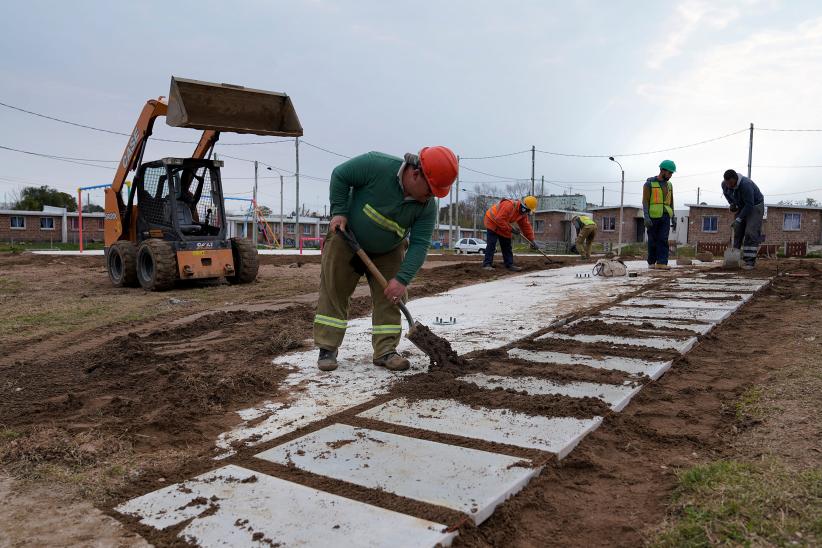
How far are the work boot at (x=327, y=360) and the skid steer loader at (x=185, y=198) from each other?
5797mm

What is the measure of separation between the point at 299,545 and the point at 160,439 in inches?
47.5

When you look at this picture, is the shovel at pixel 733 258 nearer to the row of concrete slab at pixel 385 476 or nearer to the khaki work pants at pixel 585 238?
the khaki work pants at pixel 585 238

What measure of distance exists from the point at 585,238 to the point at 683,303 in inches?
328

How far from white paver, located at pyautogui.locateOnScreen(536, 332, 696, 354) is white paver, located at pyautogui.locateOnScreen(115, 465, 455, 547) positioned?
2865 millimetres

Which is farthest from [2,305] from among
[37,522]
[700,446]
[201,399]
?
[700,446]

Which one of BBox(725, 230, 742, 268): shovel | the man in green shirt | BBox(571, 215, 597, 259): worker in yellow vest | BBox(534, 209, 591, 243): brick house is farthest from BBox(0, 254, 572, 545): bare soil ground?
BBox(534, 209, 591, 243): brick house

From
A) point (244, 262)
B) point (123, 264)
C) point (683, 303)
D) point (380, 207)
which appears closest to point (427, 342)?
point (380, 207)

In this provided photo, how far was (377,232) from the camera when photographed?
381cm

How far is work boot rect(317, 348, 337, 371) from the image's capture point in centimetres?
376

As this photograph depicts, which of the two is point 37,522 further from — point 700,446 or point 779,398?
point 779,398

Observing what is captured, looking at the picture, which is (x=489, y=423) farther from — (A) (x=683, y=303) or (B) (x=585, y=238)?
(B) (x=585, y=238)

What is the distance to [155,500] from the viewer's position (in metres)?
2.04

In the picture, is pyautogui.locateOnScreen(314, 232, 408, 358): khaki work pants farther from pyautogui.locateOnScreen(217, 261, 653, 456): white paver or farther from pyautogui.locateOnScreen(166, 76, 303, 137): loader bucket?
pyautogui.locateOnScreen(166, 76, 303, 137): loader bucket

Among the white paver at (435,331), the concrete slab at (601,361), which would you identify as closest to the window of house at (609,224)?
the white paver at (435,331)
